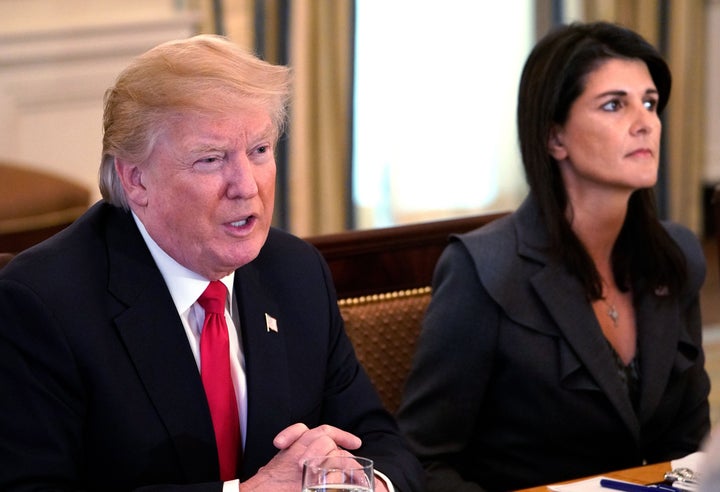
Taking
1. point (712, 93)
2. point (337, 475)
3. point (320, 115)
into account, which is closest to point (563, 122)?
point (337, 475)

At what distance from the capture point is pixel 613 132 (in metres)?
2.80

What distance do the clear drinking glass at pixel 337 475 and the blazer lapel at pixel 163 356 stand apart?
1.19 feet

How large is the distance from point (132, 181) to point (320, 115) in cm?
340

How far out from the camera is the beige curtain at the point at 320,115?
529cm

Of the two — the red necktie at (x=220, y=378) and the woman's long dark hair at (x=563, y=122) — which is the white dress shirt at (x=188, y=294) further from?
the woman's long dark hair at (x=563, y=122)

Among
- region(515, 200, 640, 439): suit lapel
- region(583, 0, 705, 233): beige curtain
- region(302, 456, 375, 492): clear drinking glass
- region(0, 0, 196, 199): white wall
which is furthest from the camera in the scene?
region(583, 0, 705, 233): beige curtain

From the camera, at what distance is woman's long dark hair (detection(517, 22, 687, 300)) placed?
9.12 feet

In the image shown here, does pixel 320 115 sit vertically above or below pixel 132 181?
below

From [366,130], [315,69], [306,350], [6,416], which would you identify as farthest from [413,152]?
[6,416]

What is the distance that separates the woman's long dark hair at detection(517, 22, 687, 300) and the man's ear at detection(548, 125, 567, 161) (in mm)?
16

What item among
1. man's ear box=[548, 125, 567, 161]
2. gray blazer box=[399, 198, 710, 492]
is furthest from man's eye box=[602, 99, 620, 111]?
gray blazer box=[399, 198, 710, 492]

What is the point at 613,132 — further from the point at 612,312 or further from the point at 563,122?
the point at 612,312

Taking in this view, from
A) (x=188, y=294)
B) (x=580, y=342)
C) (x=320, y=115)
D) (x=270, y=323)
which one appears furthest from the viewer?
(x=320, y=115)

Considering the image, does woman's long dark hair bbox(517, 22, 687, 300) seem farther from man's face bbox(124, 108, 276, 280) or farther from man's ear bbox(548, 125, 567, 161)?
man's face bbox(124, 108, 276, 280)
